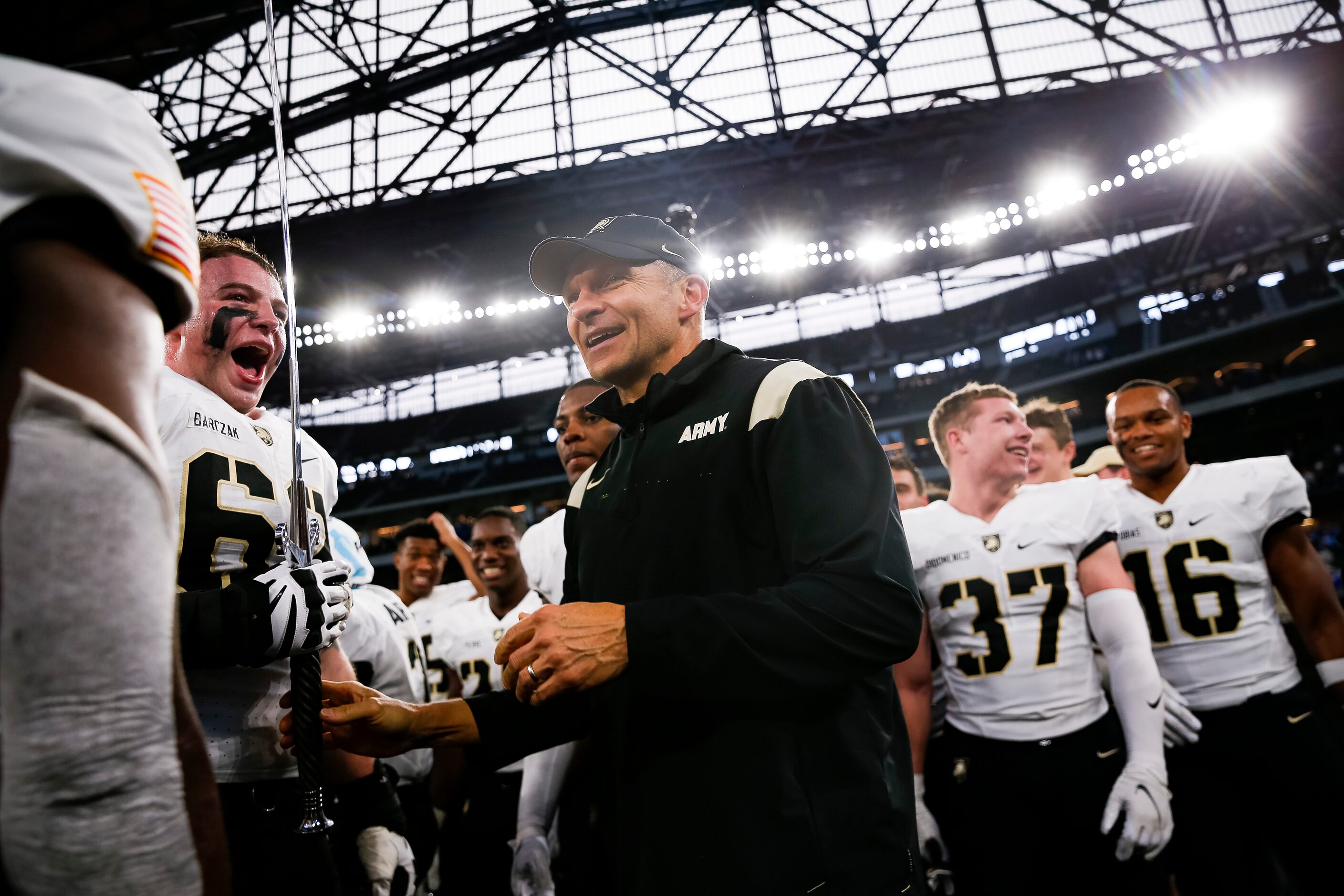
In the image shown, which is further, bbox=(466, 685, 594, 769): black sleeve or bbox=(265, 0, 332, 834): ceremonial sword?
bbox=(466, 685, 594, 769): black sleeve

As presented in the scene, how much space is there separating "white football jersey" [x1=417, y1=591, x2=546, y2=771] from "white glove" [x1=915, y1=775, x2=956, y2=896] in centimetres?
272

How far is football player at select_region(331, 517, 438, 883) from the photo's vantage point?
10.6 ft

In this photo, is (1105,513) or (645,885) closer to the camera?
(645,885)

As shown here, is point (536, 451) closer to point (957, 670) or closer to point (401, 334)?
point (401, 334)

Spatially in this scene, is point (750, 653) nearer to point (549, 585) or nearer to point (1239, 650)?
point (549, 585)

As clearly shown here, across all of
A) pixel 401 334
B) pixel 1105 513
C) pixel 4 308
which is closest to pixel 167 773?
pixel 4 308

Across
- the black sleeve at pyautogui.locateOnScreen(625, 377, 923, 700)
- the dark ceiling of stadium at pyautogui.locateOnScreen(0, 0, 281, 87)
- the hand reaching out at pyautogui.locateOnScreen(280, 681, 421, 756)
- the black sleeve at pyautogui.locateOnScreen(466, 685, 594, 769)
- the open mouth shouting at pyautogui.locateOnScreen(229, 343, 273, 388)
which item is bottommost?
the black sleeve at pyautogui.locateOnScreen(466, 685, 594, 769)

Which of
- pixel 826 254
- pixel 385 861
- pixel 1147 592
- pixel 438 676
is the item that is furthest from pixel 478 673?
pixel 826 254

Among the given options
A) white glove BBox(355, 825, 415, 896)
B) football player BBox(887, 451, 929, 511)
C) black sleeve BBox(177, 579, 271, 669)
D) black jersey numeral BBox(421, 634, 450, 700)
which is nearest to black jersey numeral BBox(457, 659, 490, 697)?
black jersey numeral BBox(421, 634, 450, 700)

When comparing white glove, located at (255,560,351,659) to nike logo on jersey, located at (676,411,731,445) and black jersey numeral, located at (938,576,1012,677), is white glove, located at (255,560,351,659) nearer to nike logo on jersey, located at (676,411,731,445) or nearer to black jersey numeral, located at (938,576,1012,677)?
nike logo on jersey, located at (676,411,731,445)

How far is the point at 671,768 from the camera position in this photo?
145 centimetres

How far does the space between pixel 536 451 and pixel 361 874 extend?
2327cm

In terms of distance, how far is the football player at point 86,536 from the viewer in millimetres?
544

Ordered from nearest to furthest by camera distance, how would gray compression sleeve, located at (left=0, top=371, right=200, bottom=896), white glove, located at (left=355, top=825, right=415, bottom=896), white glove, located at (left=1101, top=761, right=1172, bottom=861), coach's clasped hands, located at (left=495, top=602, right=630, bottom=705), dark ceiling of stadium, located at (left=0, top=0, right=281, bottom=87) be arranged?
1. gray compression sleeve, located at (left=0, top=371, right=200, bottom=896)
2. coach's clasped hands, located at (left=495, top=602, right=630, bottom=705)
3. white glove, located at (left=355, top=825, right=415, bottom=896)
4. white glove, located at (left=1101, top=761, right=1172, bottom=861)
5. dark ceiling of stadium, located at (left=0, top=0, right=281, bottom=87)
